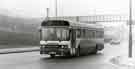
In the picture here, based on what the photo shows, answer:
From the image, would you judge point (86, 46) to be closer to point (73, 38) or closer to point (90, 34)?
point (90, 34)

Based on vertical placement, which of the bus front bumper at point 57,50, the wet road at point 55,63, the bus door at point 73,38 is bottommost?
the wet road at point 55,63

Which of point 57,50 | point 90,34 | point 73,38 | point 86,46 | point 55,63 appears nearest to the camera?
point 55,63

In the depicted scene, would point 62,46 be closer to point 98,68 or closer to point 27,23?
Result: point 98,68

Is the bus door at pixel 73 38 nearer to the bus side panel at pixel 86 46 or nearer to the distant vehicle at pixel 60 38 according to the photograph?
the distant vehicle at pixel 60 38

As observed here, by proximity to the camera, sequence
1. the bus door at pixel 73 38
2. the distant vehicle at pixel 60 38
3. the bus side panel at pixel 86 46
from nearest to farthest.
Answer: the distant vehicle at pixel 60 38 < the bus door at pixel 73 38 < the bus side panel at pixel 86 46

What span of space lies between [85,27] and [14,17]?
20392 mm

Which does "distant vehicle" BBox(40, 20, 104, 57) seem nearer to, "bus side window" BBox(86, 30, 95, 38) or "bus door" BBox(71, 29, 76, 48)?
"bus door" BBox(71, 29, 76, 48)

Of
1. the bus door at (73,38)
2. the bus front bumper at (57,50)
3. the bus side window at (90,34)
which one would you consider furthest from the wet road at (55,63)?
the bus side window at (90,34)

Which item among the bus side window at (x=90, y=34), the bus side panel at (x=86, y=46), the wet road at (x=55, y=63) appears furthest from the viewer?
the bus side window at (x=90, y=34)

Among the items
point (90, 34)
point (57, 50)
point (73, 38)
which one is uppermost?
point (90, 34)

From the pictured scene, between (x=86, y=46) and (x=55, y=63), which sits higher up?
(x=86, y=46)

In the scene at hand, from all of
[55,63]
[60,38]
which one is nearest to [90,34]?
[60,38]

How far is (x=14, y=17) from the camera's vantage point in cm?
4159

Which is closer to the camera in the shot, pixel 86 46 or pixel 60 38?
pixel 60 38
